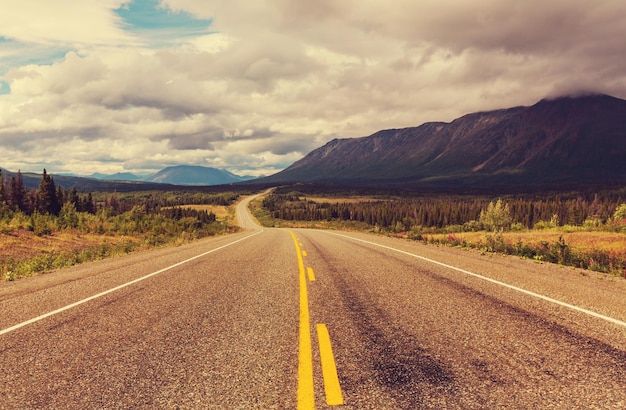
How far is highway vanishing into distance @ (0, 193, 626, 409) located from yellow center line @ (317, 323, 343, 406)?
0.02 metres

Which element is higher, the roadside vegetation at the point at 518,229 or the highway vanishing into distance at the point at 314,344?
the highway vanishing into distance at the point at 314,344

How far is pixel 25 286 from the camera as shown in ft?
29.3

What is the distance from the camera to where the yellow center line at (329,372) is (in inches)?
129

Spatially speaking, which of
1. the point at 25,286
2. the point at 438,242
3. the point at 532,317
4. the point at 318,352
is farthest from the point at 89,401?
the point at 438,242

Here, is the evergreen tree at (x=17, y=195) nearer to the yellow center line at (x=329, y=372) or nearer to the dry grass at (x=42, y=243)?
the dry grass at (x=42, y=243)

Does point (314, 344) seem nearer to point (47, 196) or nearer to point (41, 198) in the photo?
point (47, 196)

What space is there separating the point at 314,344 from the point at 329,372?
32.2 inches

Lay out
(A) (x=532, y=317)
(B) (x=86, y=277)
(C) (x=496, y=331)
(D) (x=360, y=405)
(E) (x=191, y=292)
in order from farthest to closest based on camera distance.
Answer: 1. (B) (x=86, y=277)
2. (E) (x=191, y=292)
3. (A) (x=532, y=317)
4. (C) (x=496, y=331)
5. (D) (x=360, y=405)

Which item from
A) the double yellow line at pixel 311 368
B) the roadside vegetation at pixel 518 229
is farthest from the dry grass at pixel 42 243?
the roadside vegetation at pixel 518 229

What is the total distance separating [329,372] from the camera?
376 cm

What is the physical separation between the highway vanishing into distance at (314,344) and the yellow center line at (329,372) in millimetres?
21

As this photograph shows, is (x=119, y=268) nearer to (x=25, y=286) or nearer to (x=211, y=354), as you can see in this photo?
(x=25, y=286)

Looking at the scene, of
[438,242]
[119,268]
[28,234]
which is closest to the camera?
[119,268]

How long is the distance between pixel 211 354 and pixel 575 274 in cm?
1092
